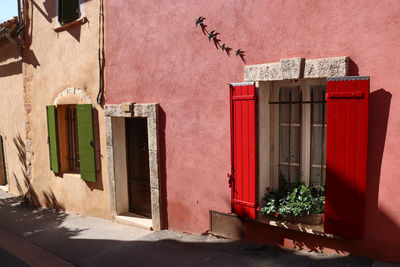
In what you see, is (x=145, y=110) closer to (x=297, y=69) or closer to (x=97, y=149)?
(x=97, y=149)

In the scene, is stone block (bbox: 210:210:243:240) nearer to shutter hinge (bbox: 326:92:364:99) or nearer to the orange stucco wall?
shutter hinge (bbox: 326:92:364:99)

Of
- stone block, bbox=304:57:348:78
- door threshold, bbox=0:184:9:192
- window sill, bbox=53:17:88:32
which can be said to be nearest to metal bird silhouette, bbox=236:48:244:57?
stone block, bbox=304:57:348:78

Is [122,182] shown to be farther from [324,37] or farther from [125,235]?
[324,37]

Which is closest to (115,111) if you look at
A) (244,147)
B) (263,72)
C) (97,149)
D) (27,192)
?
(97,149)

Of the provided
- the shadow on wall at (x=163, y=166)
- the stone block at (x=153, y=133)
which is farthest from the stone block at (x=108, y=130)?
the shadow on wall at (x=163, y=166)

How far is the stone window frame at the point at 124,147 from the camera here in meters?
5.43

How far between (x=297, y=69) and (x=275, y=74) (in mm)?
287

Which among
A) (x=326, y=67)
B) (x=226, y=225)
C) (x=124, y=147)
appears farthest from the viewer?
(x=124, y=147)

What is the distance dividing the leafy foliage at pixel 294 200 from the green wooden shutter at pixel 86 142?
378cm

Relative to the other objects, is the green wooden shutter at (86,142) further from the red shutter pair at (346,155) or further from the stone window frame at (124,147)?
the red shutter pair at (346,155)

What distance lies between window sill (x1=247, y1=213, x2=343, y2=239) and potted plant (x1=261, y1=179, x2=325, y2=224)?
2.0 inches

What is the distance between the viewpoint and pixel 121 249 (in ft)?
16.6

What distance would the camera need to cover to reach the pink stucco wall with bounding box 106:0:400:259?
3381mm

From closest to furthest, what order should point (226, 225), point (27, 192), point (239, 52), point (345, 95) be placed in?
1. point (345, 95)
2. point (239, 52)
3. point (226, 225)
4. point (27, 192)
